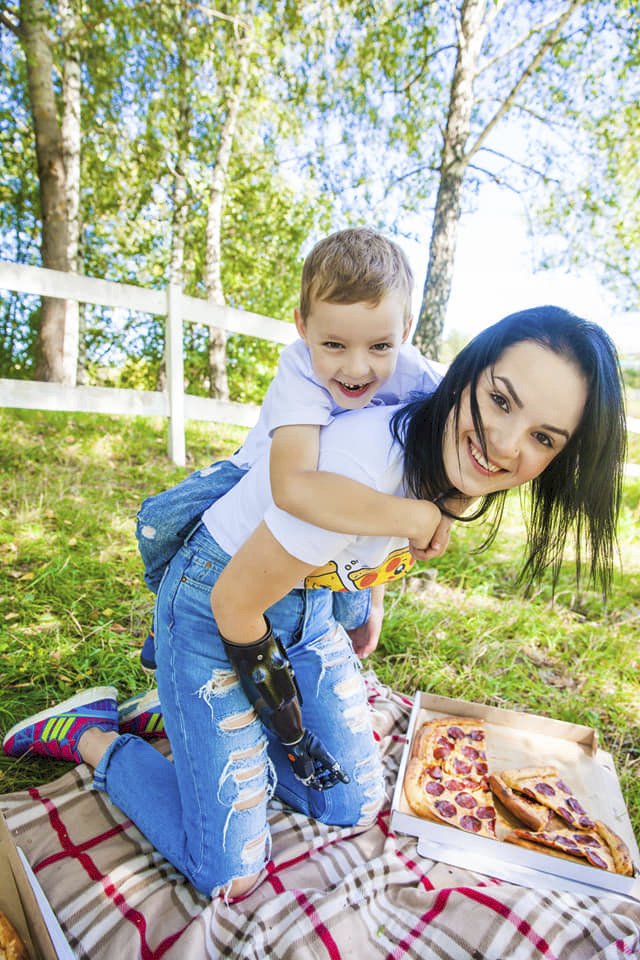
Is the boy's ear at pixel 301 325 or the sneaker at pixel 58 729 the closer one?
the boy's ear at pixel 301 325

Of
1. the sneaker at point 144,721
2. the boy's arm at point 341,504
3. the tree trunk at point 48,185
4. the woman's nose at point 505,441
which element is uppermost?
the tree trunk at point 48,185

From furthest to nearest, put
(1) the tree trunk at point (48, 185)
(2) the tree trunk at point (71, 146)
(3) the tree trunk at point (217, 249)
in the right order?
1. (3) the tree trunk at point (217, 249)
2. (2) the tree trunk at point (71, 146)
3. (1) the tree trunk at point (48, 185)

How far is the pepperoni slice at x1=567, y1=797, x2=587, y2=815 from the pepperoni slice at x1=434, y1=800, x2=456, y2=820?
0.38 metres

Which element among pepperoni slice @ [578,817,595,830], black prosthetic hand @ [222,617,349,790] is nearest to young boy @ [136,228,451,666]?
black prosthetic hand @ [222,617,349,790]

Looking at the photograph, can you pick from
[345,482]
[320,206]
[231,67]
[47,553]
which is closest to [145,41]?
[231,67]

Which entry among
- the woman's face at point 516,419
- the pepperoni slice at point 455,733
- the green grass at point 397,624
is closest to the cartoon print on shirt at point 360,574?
the woman's face at point 516,419

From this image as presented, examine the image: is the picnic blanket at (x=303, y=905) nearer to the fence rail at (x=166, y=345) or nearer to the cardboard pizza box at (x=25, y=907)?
the cardboard pizza box at (x=25, y=907)

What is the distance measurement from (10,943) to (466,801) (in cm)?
127

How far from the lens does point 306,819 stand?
175cm

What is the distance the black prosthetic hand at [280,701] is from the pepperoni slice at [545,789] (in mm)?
653

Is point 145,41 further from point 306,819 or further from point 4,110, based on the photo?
point 306,819

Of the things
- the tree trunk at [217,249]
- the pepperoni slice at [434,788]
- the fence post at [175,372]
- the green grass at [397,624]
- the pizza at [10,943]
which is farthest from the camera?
the tree trunk at [217,249]

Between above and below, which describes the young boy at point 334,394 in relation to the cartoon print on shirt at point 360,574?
above

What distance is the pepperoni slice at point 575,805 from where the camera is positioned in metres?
1.78
